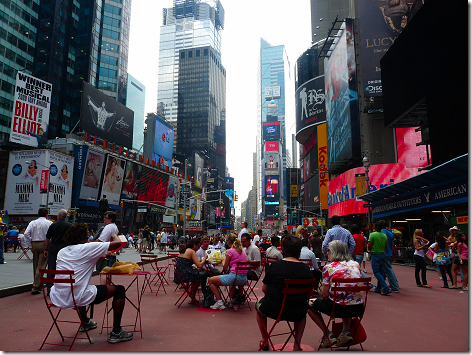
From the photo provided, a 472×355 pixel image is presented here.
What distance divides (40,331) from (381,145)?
A: 1840 inches

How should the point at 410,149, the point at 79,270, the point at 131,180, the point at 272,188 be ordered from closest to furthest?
the point at 79,270 < the point at 410,149 < the point at 131,180 < the point at 272,188

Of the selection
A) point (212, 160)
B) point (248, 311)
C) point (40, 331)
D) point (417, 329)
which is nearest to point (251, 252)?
point (248, 311)

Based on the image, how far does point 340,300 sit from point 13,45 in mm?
67254

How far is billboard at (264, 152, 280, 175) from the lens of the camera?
528 feet

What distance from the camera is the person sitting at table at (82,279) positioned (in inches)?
173

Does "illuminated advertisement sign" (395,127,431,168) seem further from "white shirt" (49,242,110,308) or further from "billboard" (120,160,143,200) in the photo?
"white shirt" (49,242,110,308)

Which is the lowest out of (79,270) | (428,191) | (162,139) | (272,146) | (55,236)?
(79,270)

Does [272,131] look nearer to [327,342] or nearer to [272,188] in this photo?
[272,188]

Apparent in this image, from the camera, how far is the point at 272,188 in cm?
16050

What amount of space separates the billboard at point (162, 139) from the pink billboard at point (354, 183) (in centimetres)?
3631

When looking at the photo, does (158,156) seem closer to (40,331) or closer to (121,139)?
(121,139)

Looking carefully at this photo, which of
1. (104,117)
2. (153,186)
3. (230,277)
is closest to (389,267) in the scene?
(230,277)

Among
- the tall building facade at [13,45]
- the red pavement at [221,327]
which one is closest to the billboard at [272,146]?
the tall building facade at [13,45]

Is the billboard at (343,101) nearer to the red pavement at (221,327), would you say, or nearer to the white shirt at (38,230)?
the red pavement at (221,327)
